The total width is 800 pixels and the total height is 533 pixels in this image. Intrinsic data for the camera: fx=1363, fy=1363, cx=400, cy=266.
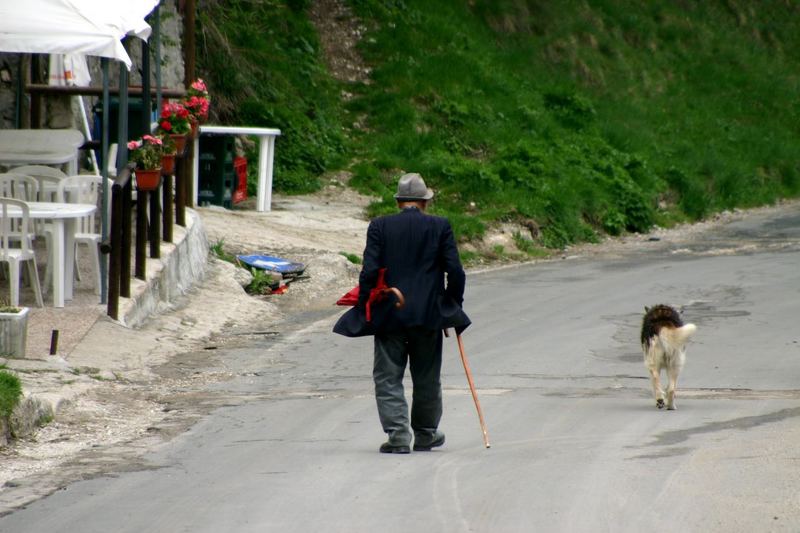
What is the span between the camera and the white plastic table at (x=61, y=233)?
12.3m

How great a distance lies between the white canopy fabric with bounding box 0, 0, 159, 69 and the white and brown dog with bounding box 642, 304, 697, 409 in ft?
16.7

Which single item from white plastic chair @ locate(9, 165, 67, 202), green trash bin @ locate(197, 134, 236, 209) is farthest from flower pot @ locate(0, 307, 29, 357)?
green trash bin @ locate(197, 134, 236, 209)

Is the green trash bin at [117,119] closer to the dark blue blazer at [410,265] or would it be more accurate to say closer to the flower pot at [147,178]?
the flower pot at [147,178]

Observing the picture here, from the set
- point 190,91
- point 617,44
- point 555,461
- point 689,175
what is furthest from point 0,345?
point 617,44

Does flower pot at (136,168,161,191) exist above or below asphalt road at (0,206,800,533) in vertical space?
above

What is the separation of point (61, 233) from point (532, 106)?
60.4 ft

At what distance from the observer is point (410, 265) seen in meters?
8.45

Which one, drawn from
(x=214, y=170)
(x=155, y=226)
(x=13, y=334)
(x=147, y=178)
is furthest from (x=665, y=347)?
(x=214, y=170)

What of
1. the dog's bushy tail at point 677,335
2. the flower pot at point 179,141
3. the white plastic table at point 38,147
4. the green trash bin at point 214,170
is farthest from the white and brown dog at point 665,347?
the green trash bin at point 214,170

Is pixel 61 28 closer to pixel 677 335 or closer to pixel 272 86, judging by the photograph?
pixel 677 335

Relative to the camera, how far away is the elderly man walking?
8.43 meters

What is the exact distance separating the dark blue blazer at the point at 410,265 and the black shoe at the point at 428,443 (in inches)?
28.6

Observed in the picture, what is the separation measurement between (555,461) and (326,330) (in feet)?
21.4

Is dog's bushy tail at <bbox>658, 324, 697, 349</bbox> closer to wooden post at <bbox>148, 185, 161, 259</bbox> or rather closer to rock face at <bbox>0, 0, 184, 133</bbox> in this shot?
wooden post at <bbox>148, 185, 161, 259</bbox>
